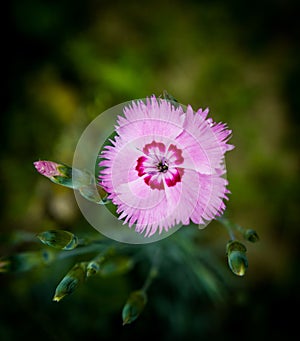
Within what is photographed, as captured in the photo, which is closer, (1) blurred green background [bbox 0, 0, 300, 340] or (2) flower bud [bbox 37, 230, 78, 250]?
(2) flower bud [bbox 37, 230, 78, 250]

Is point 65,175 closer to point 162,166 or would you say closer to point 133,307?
point 162,166

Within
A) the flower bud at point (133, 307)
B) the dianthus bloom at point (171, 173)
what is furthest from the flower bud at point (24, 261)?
→ the dianthus bloom at point (171, 173)

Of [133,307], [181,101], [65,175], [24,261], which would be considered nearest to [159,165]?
[65,175]

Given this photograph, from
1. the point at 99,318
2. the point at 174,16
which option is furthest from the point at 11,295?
the point at 174,16

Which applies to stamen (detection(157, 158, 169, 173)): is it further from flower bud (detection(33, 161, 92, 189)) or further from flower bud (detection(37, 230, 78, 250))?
flower bud (detection(37, 230, 78, 250))

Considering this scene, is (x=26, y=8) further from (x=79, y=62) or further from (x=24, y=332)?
(x=24, y=332)

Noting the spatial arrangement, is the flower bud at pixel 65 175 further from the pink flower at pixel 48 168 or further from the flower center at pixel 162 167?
the flower center at pixel 162 167

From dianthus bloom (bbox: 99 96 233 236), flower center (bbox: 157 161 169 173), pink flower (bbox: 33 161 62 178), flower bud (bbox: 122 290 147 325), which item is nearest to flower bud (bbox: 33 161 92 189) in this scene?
pink flower (bbox: 33 161 62 178)
